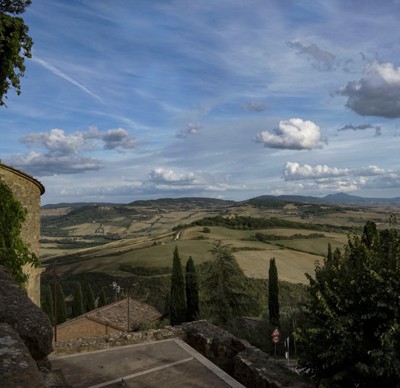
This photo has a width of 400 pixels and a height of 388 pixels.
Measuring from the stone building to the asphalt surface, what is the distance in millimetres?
3992

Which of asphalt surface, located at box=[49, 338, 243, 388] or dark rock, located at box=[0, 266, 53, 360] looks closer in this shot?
dark rock, located at box=[0, 266, 53, 360]

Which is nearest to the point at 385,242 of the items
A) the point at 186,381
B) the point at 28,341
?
the point at 186,381

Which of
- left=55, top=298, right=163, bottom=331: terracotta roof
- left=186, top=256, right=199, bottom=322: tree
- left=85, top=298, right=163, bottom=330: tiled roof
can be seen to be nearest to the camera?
left=55, top=298, right=163, bottom=331: terracotta roof

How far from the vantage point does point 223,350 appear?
13.6 m

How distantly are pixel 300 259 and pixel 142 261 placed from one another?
32.4 meters

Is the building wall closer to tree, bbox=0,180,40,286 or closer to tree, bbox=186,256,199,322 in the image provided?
tree, bbox=186,256,199,322

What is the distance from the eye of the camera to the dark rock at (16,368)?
9.91ft

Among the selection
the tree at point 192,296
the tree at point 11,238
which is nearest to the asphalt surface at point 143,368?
the tree at point 11,238

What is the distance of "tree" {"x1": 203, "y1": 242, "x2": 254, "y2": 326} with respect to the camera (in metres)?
40.7

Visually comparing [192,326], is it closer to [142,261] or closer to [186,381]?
[186,381]

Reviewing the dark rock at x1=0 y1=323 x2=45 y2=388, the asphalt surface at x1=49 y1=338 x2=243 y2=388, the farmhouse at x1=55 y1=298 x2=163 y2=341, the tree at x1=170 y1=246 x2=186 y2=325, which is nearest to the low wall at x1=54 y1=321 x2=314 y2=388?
the asphalt surface at x1=49 y1=338 x2=243 y2=388

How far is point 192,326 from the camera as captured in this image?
15859 millimetres

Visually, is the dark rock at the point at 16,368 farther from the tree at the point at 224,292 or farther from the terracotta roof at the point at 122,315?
the terracotta roof at the point at 122,315

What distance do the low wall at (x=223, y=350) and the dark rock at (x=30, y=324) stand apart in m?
7.07
